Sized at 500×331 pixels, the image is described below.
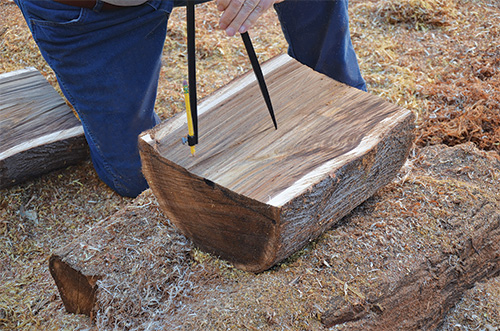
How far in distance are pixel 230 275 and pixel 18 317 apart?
37.9 inches

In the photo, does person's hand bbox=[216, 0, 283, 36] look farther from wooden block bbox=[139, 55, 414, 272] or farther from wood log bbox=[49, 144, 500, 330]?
wood log bbox=[49, 144, 500, 330]

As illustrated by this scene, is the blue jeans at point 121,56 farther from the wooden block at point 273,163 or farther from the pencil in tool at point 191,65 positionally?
the pencil in tool at point 191,65

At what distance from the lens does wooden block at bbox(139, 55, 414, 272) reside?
161 cm

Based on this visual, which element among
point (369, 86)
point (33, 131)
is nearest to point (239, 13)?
point (33, 131)

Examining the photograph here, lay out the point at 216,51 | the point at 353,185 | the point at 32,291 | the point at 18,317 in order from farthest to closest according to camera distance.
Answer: the point at 216,51 → the point at 32,291 → the point at 18,317 → the point at 353,185

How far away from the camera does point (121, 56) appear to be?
93.6 inches

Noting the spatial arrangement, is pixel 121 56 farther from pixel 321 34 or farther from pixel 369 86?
pixel 369 86

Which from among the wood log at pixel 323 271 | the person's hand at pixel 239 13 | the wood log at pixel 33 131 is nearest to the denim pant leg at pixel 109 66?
the wood log at pixel 33 131

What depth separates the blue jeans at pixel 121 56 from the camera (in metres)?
2.23

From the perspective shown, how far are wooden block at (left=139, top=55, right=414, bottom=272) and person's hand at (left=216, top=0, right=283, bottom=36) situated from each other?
351 mm

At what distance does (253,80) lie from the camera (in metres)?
2.09

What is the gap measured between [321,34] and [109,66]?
3.75 ft

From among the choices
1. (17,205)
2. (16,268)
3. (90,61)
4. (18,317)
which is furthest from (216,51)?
(18,317)

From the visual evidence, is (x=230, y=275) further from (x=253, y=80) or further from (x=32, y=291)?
(x=32, y=291)
